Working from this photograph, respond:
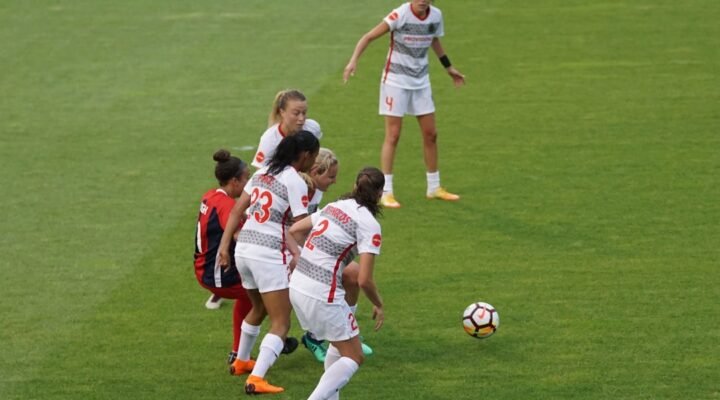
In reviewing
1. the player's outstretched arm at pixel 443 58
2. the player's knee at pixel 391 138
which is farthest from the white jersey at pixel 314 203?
the player's outstretched arm at pixel 443 58

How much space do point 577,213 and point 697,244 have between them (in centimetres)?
145

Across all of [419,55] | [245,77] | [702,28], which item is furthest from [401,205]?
[702,28]

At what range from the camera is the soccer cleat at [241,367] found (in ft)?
31.1

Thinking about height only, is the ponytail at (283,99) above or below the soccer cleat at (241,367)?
above

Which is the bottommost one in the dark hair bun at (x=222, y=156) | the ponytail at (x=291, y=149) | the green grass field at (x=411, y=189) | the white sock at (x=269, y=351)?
the green grass field at (x=411, y=189)

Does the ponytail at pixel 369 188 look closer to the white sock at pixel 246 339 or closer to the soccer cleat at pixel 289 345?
the white sock at pixel 246 339

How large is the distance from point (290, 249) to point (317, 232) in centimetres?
46

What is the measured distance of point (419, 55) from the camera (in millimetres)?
13734

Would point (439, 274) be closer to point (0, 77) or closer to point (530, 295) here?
point (530, 295)

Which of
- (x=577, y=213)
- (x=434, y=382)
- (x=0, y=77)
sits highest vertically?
(x=434, y=382)

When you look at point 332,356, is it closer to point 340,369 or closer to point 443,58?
point 340,369

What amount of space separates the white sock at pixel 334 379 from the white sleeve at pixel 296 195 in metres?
1.09

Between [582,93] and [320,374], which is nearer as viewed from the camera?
[320,374]

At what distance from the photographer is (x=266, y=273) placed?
890 centimetres
